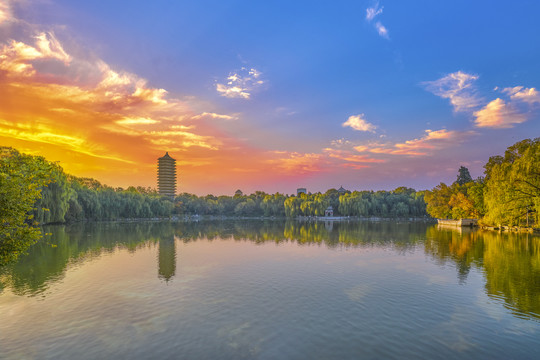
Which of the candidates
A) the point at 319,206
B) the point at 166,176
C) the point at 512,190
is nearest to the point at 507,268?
the point at 512,190

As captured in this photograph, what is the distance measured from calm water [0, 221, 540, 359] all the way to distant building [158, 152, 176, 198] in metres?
143

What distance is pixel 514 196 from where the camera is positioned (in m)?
41.8

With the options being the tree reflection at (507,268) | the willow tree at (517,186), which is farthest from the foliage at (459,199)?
the tree reflection at (507,268)

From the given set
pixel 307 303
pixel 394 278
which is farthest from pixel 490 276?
pixel 307 303

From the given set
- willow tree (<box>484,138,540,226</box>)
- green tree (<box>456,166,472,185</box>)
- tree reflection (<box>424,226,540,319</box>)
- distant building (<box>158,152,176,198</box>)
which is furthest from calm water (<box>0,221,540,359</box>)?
distant building (<box>158,152,176,198</box>)

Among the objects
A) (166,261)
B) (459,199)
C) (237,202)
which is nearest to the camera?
(166,261)

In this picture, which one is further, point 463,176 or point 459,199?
point 463,176

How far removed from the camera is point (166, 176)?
16350 centimetres

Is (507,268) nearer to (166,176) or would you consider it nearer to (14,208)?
(14,208)

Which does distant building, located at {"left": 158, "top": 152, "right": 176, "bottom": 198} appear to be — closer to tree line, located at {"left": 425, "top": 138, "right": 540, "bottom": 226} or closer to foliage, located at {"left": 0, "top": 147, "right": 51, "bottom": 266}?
tree line, located at {"left": 425, "top": 138, "right": 540, "bottom": 226}

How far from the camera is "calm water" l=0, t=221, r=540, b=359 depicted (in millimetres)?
9500

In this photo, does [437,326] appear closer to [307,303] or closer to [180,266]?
[307,303]

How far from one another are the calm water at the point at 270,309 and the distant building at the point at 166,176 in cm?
14271

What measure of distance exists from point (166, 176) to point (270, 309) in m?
160
